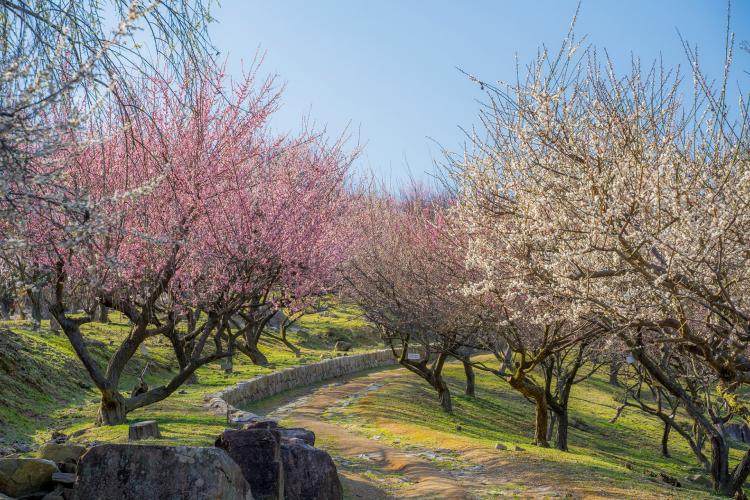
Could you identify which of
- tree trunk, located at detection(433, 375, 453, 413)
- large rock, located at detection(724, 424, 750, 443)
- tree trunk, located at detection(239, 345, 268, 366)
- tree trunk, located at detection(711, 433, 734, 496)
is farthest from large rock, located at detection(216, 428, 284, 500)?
large rock, located at detection(724, 424, 750, 443)

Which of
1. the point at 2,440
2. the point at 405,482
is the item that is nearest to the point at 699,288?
the point at 405,482

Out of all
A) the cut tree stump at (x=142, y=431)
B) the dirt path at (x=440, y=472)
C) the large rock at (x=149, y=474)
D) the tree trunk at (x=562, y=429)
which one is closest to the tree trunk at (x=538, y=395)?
the tree trunk at (x=562, y=429)

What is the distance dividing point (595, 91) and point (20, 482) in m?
7.86

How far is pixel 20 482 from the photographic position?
22.2 feet

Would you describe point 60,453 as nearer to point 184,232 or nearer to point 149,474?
point 149,474

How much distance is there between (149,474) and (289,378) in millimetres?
17066

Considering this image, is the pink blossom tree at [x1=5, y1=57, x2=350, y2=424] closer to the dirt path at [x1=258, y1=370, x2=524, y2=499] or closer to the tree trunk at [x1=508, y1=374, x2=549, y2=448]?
the dirt path at [x1=258, y1=370, x2=524, y2=499]

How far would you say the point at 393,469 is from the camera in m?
12.0

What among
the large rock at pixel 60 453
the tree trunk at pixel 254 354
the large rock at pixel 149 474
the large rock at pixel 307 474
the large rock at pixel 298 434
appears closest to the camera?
the large rock at pixel 149 474

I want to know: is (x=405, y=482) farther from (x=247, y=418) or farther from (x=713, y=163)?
(x=713, y=163)

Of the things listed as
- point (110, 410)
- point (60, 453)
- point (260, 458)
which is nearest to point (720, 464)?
point (260, 458)

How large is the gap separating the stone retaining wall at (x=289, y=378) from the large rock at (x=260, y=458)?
21.3ft

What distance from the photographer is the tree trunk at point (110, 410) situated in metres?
12.4

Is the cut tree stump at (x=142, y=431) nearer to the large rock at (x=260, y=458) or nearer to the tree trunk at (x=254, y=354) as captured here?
the large rock at (x=260, y=458)
